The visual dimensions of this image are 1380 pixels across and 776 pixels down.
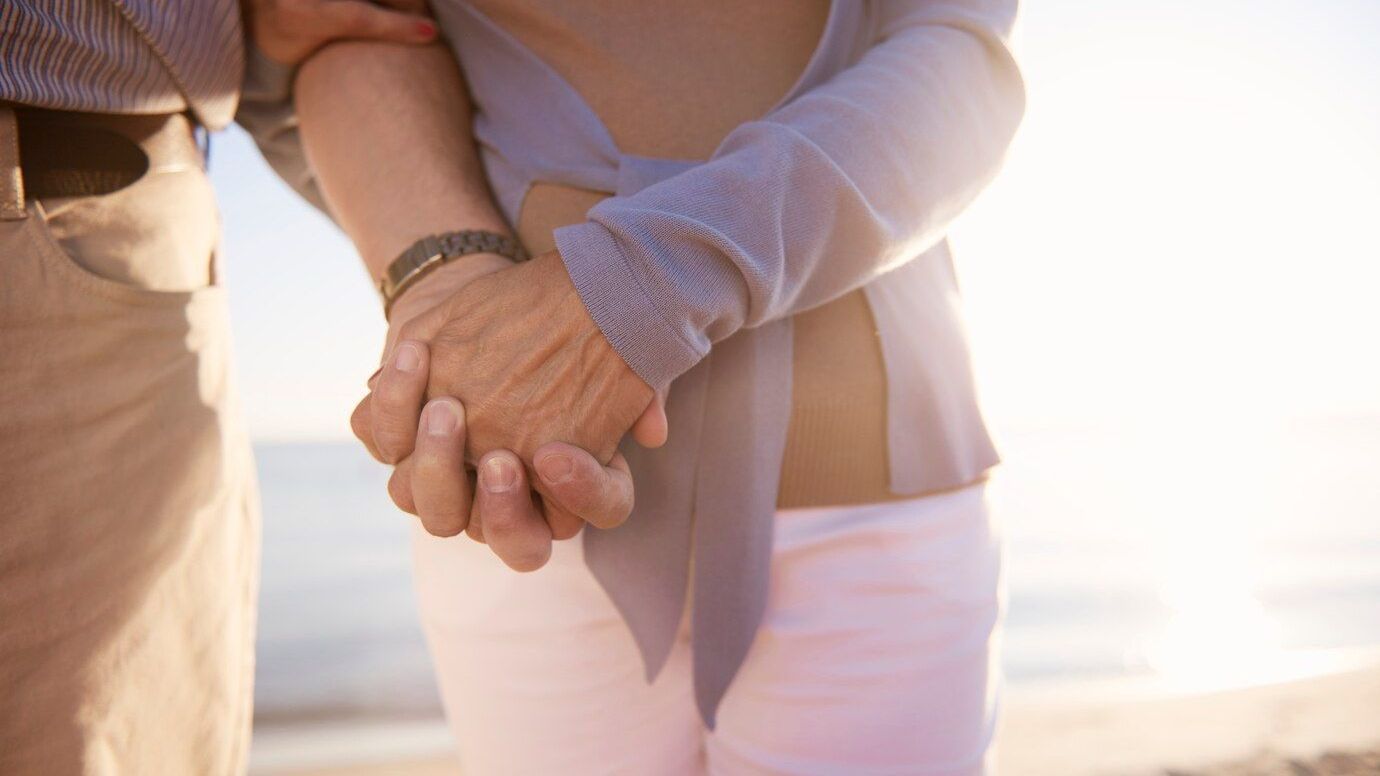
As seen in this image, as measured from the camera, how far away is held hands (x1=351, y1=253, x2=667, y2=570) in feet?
2.14

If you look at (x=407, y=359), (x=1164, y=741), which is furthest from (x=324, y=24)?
(x=1164, y=741)

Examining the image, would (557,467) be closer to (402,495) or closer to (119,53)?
(402,495)

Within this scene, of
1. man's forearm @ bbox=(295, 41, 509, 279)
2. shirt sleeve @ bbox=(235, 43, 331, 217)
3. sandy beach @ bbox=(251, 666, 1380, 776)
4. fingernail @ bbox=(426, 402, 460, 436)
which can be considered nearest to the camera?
fingernail @ bbox=(426, 402, 460, 436)

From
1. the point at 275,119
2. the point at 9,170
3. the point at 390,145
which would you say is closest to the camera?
the point at 9,170

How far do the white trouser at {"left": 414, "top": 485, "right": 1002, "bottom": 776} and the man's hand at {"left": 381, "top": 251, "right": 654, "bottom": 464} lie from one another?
0.26 metres

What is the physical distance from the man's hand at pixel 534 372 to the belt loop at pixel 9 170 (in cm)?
57

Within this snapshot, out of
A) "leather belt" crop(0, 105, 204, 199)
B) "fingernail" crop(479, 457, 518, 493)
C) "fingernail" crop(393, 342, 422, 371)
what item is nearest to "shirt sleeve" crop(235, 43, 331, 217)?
"leather belt" crop(0, 105, 204, 199)

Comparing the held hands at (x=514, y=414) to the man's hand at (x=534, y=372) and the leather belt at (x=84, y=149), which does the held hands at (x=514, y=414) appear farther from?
the leather belt at (x=84, y=149)

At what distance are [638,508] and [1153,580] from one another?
30.1 ft

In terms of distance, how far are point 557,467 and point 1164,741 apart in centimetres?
392

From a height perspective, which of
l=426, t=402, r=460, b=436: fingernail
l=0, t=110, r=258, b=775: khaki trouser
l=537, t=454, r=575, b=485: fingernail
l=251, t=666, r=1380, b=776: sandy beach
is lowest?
l=251, t=666, r=1380, b=776: sandy beach

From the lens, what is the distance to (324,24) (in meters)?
0.98

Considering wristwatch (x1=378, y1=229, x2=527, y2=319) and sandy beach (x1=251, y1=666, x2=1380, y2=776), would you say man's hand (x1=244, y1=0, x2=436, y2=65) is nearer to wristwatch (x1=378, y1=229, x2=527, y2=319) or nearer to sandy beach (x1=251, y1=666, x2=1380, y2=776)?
wristwatch (x1=378, y1=229, x2=527, y2=319)

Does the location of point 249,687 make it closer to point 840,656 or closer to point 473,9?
point 840,656
